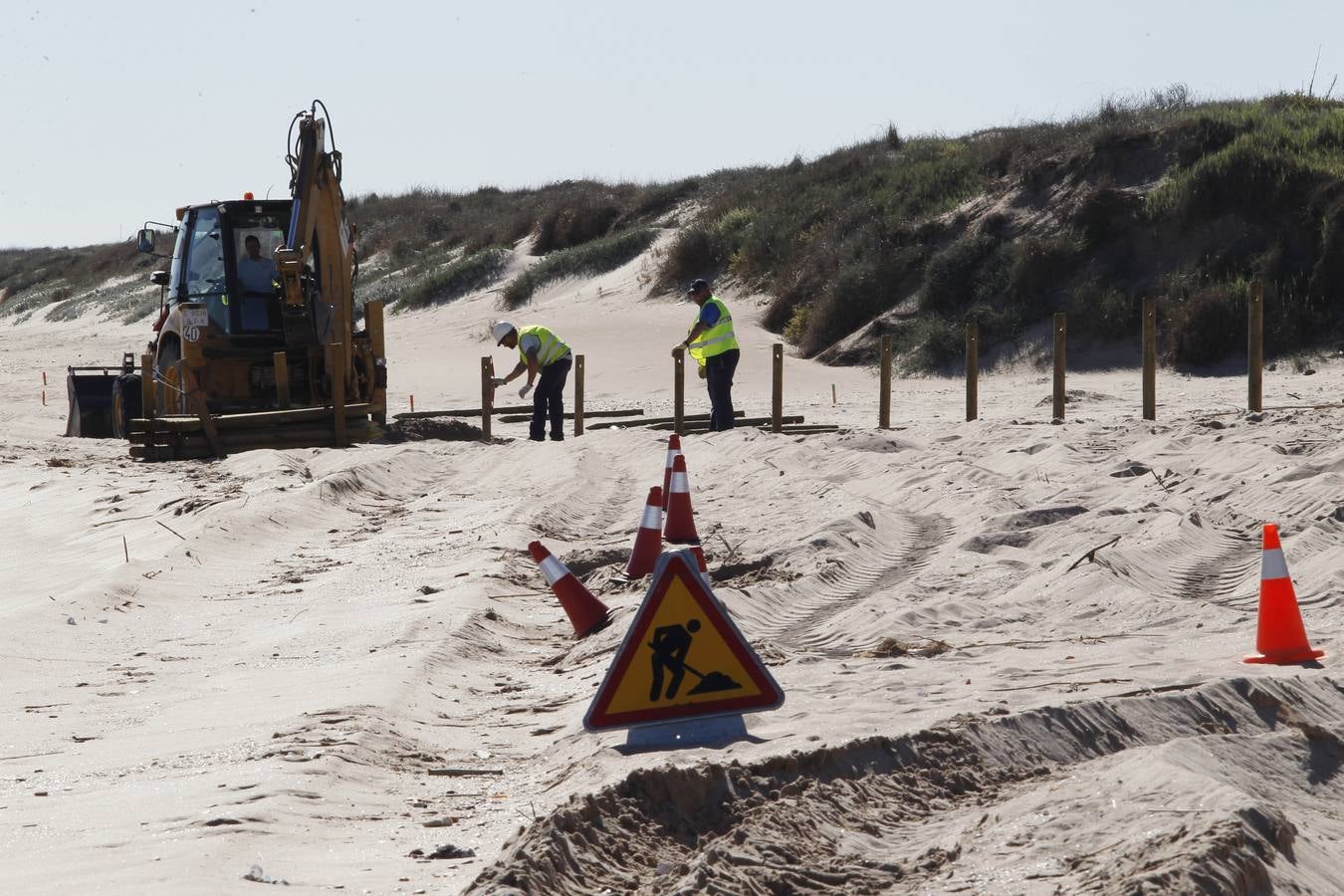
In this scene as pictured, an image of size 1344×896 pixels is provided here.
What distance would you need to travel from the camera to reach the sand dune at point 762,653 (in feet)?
13.4

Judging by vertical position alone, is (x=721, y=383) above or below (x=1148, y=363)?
below

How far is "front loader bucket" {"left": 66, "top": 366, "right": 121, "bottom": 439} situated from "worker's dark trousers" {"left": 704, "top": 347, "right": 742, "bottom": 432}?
26.7 feet

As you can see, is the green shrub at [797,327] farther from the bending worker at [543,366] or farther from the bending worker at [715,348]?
the bending worker at [715,348]

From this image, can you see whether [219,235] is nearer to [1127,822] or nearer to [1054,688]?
[1054,688]

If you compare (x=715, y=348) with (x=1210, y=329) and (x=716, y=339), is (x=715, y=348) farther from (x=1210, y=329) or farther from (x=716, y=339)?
(x=1210, y=329)

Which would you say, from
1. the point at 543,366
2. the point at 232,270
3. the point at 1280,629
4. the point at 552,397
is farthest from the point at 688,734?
the point at 232,270

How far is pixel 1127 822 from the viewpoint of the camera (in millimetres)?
3943

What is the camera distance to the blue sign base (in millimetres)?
5004

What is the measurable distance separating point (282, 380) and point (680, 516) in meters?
8.35

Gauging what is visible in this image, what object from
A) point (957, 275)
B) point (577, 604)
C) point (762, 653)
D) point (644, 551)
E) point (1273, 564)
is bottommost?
point (762, 653)

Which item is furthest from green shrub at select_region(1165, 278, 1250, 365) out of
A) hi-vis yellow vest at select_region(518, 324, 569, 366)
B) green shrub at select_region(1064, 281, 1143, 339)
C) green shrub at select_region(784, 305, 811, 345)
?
hi-vis yellow vest at select_region(518, 324, 569, 366)

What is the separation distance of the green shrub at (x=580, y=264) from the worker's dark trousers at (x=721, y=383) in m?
21.1

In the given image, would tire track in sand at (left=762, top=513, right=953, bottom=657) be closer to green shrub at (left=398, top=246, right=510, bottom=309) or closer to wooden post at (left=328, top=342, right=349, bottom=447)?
wooden post at (left=328, top=342, right=349, bottom=447)

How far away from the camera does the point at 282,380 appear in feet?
54.0
